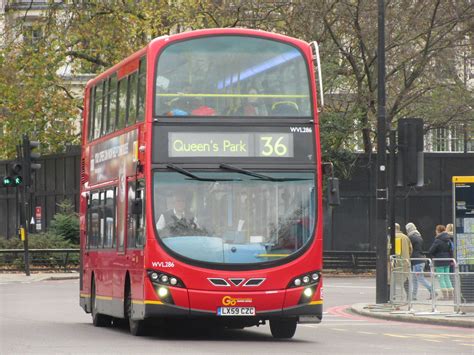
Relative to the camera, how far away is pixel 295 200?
61.3 ft

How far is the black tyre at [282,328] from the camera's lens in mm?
19486

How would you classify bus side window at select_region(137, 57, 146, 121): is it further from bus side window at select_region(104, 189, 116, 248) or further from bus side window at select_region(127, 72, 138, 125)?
bus side window at select_region(104, 189, 116, 248)

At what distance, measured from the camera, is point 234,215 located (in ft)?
60.6

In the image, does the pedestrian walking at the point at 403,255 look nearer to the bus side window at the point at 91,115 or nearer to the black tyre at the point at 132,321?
the bus side window at the point at 91,115

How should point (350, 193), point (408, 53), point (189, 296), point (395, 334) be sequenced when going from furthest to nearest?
1. point (350, 193)
2. point (408, 53)
3. point (395, 334)
4. point (189, 296)

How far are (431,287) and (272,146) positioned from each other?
7.99m

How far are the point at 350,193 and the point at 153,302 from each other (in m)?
29.6

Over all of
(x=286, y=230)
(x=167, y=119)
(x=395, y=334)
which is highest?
(x=167, y=119)

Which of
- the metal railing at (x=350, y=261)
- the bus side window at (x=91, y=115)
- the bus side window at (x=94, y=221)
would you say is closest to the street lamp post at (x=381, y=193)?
the bus side window at (x=91, y=115)

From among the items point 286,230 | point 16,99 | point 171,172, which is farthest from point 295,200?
point 16,99

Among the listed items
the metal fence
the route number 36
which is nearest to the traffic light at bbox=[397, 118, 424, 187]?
the metal fence

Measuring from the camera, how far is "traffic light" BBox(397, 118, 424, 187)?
26.0m

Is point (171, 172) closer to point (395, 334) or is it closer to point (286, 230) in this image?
point (286, 230)

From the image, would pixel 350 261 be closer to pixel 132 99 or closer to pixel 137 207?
pixel 132 99
